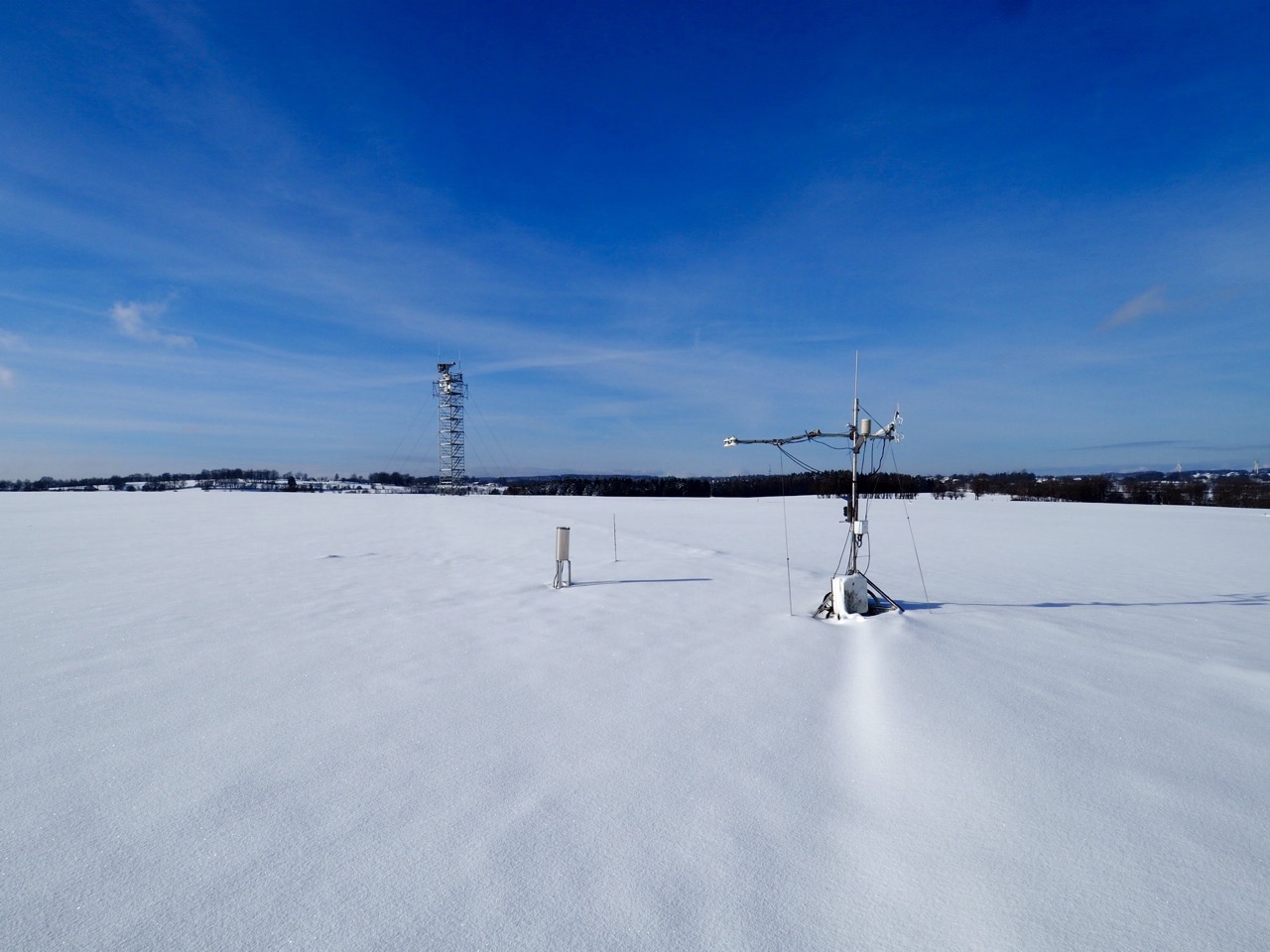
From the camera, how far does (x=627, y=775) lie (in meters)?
3.55

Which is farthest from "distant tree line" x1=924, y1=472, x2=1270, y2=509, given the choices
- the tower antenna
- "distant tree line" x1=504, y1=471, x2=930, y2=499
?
the tower antenna

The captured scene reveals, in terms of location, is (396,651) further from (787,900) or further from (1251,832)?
(1251,832)

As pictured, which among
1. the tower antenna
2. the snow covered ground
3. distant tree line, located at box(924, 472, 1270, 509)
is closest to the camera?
the snow covered ground

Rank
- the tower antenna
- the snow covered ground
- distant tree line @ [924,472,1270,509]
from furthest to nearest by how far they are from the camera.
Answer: distant tree line @ [924,472,1270,509] < the tower antenna < the snow covered ground

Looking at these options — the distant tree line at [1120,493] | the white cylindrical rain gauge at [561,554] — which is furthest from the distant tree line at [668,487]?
the white cylindrical rain gauge at [561,554]

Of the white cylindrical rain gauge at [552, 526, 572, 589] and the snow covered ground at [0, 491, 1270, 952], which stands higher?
the white cylindrical rain gauge at [552, 526, 572, 589]

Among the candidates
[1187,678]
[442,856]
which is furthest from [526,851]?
[1187,678]

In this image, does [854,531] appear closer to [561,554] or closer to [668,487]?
[561,554]

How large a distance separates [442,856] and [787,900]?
1.62m

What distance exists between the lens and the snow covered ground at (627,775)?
2.43 m

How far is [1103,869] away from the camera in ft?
8.78

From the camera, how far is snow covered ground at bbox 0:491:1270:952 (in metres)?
2.43

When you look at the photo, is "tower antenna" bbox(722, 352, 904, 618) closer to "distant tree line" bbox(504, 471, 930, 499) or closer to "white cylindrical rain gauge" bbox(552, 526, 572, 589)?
"white cylindrical rain gauge" bbox(552, 526, 572, 589)

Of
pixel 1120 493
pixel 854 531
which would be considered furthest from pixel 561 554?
pixel 1120 493
